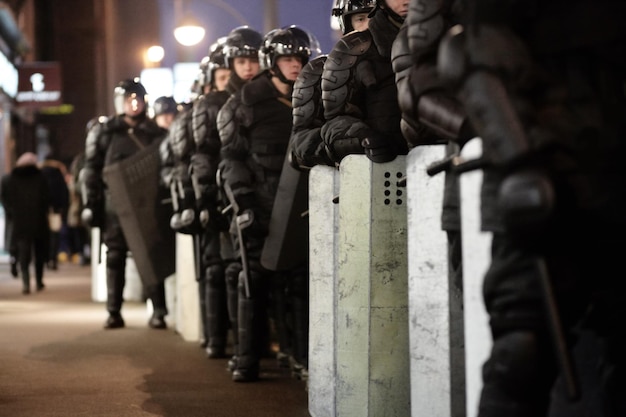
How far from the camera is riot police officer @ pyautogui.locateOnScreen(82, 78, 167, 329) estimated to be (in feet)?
44.8

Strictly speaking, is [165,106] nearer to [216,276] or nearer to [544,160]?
[216,276]

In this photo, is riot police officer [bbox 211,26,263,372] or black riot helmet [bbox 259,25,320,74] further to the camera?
riot police officer [bbox 211,26,263,372]

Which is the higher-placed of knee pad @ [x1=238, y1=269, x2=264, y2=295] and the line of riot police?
the line of riot police

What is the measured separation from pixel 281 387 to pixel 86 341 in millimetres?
3669

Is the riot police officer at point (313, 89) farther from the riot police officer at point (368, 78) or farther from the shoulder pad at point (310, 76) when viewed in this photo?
the riot police officer at point (368, 78)

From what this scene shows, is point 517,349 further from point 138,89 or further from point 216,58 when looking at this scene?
point 138,89

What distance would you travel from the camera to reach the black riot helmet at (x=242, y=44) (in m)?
10.6

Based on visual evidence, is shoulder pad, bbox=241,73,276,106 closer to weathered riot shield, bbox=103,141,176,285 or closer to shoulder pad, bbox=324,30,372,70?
shoulder pad, bbox=324,30,372,70

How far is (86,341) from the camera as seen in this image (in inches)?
473

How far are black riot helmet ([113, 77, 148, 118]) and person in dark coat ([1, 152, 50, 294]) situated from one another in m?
5.90

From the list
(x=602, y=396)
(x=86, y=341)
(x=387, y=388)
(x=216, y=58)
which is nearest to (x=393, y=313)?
(x=387, y=388)

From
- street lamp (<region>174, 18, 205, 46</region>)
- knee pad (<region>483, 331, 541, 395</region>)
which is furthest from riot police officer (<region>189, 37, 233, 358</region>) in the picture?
street lamp (<region>174, 18, 205, 46</region>)

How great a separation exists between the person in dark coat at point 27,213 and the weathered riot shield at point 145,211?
A: 257 inches

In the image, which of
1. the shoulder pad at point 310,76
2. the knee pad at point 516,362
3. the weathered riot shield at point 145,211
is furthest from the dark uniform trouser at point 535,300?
the weathered riot shield at point 145,211
